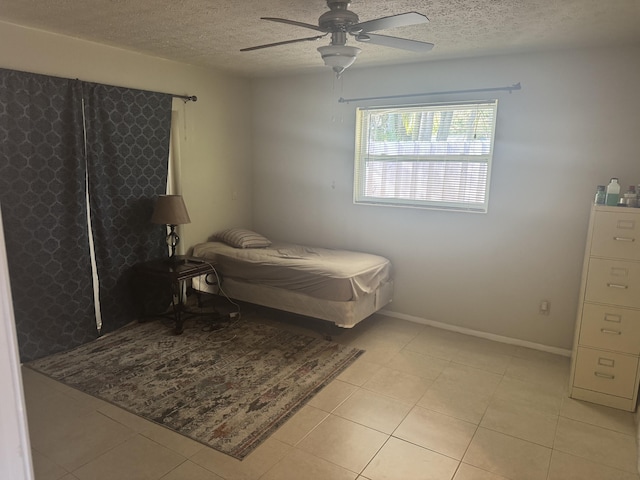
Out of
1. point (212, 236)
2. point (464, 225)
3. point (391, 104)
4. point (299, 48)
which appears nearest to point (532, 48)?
point (391, 104)

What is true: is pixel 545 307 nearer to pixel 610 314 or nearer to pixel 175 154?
pixel 610 314

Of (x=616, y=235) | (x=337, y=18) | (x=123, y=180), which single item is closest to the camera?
(x=337, y=18)

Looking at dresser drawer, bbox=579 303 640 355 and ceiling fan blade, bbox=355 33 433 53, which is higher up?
ceiling fan blade, bbox=355 33 433 53

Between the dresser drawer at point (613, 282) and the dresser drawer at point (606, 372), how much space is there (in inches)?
13.8

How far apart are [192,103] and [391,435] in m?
3.44

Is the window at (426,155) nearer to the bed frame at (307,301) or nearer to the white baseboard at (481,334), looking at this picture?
the bed frame at (307,301)

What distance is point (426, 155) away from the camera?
3852 mm

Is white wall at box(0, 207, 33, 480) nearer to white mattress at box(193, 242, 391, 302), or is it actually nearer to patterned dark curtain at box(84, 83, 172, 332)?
white mattress at box(193, 242, 391, 302)

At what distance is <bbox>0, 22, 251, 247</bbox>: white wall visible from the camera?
3018mm

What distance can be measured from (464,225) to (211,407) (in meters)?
2.52

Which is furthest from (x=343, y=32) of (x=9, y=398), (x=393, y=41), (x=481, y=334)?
(x=481, y=334)

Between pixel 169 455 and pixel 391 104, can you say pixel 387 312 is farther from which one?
pixel 169 455

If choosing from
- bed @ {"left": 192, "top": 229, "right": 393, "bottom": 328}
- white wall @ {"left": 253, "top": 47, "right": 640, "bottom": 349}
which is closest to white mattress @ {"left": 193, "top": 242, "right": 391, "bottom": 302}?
bed @ {"left": 192, "top": 229, "right": 393, "bottom": 328}

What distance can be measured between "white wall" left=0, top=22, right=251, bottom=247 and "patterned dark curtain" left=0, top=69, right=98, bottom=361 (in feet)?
0.61
